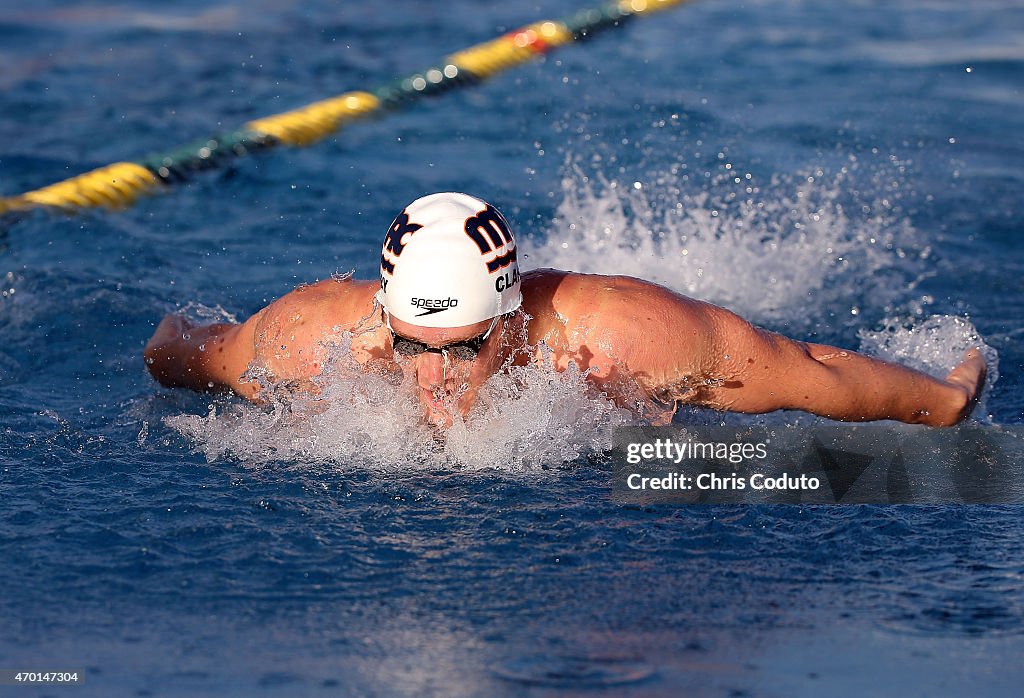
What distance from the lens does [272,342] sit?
3.88 meters

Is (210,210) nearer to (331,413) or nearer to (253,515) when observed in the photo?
(331,413)

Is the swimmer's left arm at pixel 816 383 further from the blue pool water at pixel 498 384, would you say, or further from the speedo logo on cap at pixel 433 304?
the speedo logo on cap at pixel 433 304

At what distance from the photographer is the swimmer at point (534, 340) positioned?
3.43 m

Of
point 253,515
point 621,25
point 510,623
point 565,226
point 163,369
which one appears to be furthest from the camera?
point 621,25

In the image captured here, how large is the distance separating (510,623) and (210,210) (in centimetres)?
439

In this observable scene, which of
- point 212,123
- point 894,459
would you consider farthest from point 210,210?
point 894,459

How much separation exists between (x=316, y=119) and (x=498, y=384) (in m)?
5.03

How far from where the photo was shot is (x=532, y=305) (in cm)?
371

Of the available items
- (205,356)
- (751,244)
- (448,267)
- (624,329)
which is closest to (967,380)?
→ (624,329)

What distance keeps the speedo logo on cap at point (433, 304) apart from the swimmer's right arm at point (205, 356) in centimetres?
81

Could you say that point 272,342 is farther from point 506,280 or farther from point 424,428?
point 506,280

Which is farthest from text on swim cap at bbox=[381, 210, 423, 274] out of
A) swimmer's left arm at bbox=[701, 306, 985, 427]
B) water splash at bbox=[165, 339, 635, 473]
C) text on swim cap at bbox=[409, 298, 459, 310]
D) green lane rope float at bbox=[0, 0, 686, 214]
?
green lane rope float at bbox=[0, 0, 686, 214]

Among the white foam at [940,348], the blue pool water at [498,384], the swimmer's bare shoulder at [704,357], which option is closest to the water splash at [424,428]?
the blue pool water at [498,384]

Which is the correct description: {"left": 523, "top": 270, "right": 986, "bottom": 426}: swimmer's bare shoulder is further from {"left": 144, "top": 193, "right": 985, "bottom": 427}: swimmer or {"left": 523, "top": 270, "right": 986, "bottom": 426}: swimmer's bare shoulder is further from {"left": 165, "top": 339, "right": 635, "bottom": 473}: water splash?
{"left": 165, "top": 339, "right": 635, "bottom": 473}: water splash
